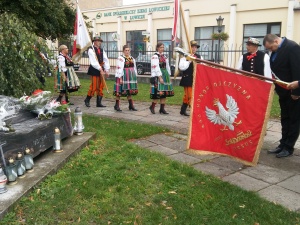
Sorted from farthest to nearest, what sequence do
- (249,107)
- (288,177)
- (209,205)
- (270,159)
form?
1. (270,159)
2. (288,177)
3. (249,107)
4. (209,205)

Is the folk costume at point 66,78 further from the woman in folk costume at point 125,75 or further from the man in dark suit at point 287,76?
the man in dark suit at point 287,76

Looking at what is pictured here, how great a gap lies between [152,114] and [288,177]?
4.50 metres

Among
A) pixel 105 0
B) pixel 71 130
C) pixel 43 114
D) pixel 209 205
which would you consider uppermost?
pixel 105 0

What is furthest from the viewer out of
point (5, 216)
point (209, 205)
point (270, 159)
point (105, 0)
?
point (105, 0)

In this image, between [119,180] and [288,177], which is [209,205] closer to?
[119,180]

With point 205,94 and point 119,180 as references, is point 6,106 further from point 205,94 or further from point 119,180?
point 205,94

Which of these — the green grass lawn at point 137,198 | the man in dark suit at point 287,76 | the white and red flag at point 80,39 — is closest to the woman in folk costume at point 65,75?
the white and red flag at point 80,39

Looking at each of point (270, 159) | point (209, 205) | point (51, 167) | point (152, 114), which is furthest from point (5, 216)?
point (152, 114)

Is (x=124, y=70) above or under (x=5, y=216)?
above

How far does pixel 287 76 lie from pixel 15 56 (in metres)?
4.37

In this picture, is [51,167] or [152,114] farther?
[152,114]

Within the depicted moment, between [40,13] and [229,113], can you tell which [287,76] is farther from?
[40,13]

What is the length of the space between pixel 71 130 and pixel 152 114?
330 centimetres

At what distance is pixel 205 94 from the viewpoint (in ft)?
14.4
